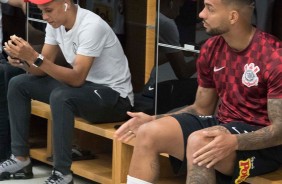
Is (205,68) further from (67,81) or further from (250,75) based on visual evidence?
(67,81)

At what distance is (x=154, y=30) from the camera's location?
4.56 metres

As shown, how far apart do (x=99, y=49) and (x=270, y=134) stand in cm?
139

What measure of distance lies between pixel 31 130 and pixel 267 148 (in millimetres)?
2381

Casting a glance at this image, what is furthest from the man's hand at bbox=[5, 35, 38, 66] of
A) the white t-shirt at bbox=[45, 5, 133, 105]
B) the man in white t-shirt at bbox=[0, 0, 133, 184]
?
the white t-shirt at bbox=[45, 5, 133, 105]

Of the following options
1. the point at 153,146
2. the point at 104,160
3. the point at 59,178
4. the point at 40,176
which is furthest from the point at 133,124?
the point at 40,176

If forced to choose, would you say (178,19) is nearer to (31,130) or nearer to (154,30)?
(154,30)

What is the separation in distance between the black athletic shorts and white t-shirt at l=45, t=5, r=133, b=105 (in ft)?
3.10

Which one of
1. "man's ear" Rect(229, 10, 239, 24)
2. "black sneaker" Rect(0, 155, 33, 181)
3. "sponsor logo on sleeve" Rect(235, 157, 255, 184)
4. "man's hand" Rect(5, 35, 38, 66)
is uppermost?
"man's ear" Rect(229, 10, 239, 24)

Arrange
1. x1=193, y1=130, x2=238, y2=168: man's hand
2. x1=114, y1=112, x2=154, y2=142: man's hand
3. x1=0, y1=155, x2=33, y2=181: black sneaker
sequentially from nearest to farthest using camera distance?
x1=193, y1=130, x2=238, y2=168: man's hand → x1=114, y1=112, x2=154, y2=142: man's hand → x1=0, y1=155, x2=33, y2=181: black sneaker

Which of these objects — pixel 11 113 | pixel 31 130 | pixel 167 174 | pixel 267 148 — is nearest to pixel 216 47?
pixel 267 148

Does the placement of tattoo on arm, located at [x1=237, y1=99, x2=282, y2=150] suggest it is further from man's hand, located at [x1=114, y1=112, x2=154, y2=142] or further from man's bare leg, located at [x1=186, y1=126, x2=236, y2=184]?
man's hand, located at [x1=114, y1=112, x2=154, y2=142]

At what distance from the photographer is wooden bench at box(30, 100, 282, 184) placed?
4.19 m

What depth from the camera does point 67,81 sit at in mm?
4320

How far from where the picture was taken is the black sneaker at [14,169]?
4727 mm
